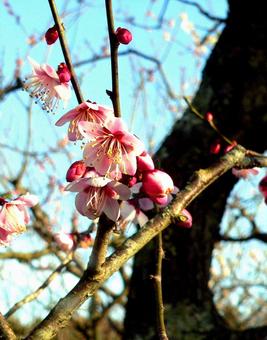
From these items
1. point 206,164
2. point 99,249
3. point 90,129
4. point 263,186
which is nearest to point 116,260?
point 99,249

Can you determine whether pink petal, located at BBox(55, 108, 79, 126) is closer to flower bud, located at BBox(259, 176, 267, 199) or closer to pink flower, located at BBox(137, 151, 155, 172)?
pink flower, located at BBox(137, 151, 155, 172)

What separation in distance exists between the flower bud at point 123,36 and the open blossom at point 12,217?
458mm

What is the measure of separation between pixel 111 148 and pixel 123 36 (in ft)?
0.71

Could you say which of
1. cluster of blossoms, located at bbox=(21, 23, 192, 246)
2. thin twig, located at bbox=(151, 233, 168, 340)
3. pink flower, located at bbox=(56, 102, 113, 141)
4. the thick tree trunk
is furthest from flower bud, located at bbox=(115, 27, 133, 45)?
the thick tree trunk

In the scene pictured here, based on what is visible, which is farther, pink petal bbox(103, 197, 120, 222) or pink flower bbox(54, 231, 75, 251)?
pink flower bbox(54, 231, 75, 251)

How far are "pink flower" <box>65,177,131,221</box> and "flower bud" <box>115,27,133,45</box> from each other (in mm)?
243

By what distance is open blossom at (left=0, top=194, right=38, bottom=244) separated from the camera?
1140 mm

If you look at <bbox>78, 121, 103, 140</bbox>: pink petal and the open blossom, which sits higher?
<bbox>78, 121, 103, 140</bbox>: pink petal

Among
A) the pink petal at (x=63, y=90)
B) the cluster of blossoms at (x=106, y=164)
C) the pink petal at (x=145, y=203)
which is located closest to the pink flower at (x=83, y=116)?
the cluster of blossoms at (x=106, y=164)

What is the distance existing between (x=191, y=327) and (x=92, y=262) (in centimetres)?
149

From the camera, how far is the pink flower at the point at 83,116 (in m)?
0.95

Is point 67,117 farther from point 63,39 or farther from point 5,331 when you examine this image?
point 5,331

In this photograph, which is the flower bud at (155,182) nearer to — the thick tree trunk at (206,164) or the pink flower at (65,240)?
the pink flower at (65,240)

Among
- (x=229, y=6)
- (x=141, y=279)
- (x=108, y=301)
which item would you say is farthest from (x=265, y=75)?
(x=108, y=301)
